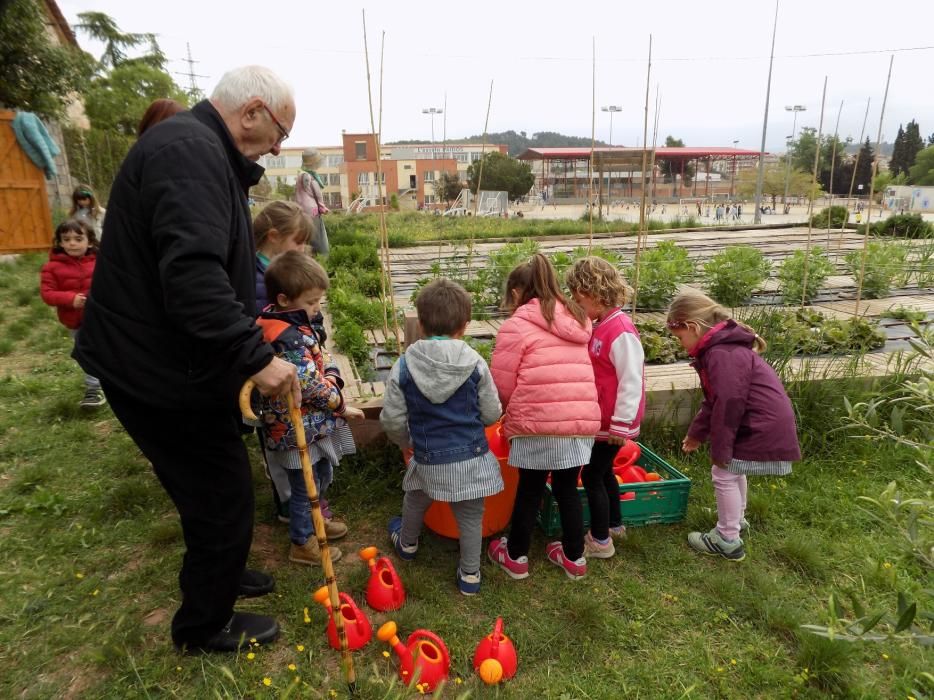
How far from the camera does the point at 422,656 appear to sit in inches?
86.2

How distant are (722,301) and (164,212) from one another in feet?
21.3

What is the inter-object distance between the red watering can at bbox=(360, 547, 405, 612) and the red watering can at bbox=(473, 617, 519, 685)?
0.45 meters

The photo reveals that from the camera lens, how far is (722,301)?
7.02 meters

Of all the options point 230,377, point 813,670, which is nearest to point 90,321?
point 230,377

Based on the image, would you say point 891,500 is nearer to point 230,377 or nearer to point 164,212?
point 230,377

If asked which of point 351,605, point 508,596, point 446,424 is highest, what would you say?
point 446,424

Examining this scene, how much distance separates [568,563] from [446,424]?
0.90m

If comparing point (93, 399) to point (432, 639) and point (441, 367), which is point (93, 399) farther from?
point (432, 639)

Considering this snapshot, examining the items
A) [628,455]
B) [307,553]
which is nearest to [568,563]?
[628,455]

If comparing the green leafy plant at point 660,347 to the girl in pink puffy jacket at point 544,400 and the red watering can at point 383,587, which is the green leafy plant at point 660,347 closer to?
the girl in pink puffy jacket at point 544,400

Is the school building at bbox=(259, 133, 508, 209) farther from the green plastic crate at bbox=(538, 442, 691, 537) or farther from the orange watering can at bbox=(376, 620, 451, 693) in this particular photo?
the orange watering can at bbox=(376, 620, 451, 693)

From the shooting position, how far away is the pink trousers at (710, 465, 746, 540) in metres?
2.93

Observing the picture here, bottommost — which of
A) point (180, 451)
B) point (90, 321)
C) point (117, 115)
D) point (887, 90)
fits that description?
point (180, 451)

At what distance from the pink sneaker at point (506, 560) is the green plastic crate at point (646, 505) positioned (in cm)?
29
